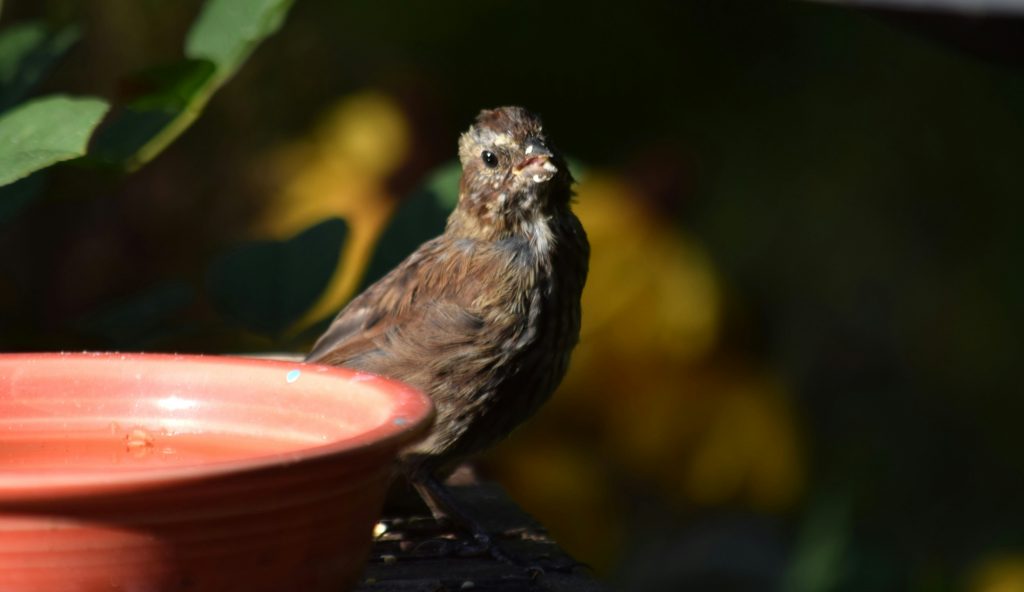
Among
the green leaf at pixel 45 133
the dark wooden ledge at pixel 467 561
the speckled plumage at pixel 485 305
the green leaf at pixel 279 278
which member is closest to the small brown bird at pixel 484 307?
the speckled plumage at pixel 485 305

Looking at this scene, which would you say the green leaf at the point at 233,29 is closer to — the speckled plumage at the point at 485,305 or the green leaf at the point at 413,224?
the green leaf at the point at 413,224

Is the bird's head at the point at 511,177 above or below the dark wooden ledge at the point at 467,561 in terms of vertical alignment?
above

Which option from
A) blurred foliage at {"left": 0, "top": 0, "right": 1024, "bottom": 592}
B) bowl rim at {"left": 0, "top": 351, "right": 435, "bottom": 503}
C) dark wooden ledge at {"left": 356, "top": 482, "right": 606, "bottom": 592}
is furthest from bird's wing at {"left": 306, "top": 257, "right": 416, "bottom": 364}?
blurred foliage at {"left": 0, "top": 0, "right": 1024, "bottom": 592}

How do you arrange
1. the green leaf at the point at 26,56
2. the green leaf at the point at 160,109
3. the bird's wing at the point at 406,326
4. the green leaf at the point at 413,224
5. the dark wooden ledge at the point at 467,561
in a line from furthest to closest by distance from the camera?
the bird's wing at the point at 406,326 → the green leaf at the point at 413,224 → the green leaf at the point at 26,56 → the green leaf at the point at 160,109 → the dark wooden ledge at the point at 467,561

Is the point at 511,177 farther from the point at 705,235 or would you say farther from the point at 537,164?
the point at 705,235

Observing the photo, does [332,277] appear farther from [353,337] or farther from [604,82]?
[604,82]

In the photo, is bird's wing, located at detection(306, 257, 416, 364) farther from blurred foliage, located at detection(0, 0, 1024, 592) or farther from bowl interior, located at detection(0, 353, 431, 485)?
blurred foliage, located at detection(0, 0, 1024, 592)
